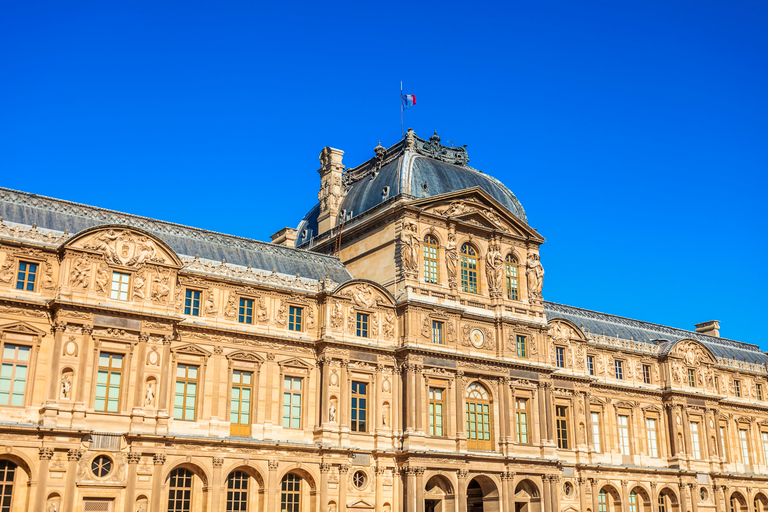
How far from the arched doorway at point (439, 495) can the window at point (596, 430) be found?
48.2ft

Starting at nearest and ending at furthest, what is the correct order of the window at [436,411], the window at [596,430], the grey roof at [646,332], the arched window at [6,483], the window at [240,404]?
1. the arched window at [6,483]
2. the window at [240,404]
3. the window at [436,411]
4. the window at [596,430]
5. the grey roof at [646,332]

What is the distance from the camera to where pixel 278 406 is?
4259 cm

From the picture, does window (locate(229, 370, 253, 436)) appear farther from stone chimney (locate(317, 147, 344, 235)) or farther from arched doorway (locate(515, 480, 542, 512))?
arched doorway (locate(515, 480, 542, 512))

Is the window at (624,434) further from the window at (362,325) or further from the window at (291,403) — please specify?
the window at (291,403)

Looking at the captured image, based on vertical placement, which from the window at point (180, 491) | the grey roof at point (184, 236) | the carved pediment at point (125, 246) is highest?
the grey roof at point (184, 236)

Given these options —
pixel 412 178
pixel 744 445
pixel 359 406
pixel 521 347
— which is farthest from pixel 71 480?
pixel 744 445

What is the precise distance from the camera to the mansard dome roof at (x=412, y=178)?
50875 millimetres

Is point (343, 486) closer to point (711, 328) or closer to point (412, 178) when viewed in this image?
point (412, 178)

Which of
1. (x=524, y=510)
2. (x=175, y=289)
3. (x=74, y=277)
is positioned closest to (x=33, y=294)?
(x=74, y=277)

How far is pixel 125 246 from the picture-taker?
130ft

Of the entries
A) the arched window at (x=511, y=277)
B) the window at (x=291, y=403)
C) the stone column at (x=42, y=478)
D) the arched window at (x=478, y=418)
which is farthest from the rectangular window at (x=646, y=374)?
the stone column at (x=42, y=478)

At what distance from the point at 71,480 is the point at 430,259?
74.4 feet

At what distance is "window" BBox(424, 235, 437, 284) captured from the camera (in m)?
48.4

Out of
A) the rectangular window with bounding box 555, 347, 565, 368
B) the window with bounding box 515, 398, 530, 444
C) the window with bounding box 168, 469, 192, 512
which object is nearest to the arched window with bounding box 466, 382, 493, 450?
the window with bounding box 515, 398, 530, 444
